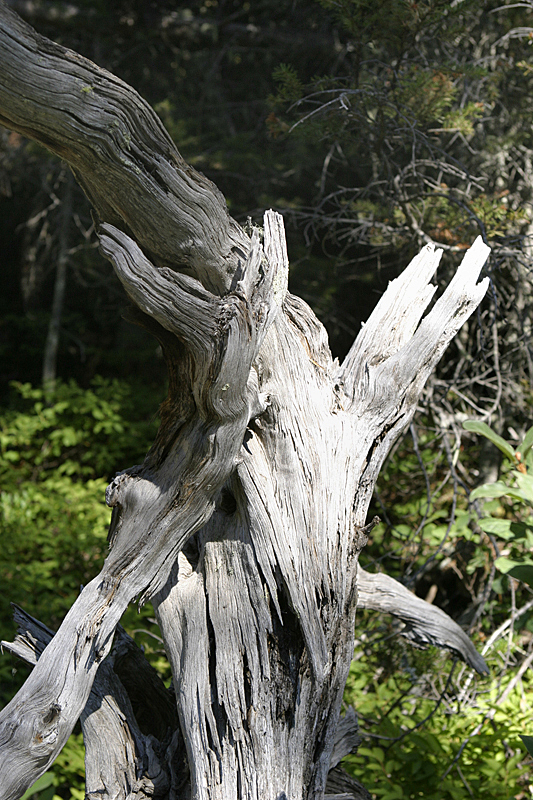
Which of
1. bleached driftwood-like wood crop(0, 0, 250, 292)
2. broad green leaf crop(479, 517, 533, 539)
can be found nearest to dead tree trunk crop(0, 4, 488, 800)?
bleached driftwood-like wood crop(0, 0, 250, 292)

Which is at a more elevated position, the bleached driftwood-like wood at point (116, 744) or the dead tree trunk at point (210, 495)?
the dead tree trunk at point (210, 495)

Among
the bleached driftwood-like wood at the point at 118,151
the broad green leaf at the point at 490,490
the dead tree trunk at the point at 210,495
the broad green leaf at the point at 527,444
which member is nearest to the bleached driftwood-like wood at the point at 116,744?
the dead tree trunk at the point at 210,495

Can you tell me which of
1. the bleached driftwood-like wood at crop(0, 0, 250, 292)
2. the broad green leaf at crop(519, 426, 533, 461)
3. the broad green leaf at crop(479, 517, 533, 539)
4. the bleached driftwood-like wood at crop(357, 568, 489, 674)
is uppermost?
the bleached driftwood-like wood at crop(0, 0, 250, 292)

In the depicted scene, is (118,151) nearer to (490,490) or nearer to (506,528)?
(490,490)

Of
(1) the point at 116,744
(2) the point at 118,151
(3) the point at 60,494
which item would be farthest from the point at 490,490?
(3) the point at 60,494

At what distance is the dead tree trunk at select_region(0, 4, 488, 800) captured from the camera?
162cm

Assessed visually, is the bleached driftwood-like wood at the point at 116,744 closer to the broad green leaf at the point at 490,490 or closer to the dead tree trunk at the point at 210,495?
the dead tree trunk at the point at 210,495

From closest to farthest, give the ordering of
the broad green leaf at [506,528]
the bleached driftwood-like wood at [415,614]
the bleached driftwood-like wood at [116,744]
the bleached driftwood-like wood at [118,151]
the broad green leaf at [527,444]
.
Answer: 1. the bleached driftwood-like wood at [118,151]
2. the bleached driftwood-like wood at [116,744]
3. the bleached driftwood-like wood at [415,614]
4. the broad green leaf at [527,444]
5. the broad green leaf at [506,528]

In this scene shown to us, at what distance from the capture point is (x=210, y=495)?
1827 millimetres

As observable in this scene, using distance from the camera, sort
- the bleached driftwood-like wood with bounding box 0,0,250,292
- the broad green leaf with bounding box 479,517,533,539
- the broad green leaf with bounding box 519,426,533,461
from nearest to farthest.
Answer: the bleached driftwood-like wood with bounding box 0,0,250,292 < the broad green leaf with bounding box 519,426,533,461 < the broad green leaf with bounding box 479,517,533,539

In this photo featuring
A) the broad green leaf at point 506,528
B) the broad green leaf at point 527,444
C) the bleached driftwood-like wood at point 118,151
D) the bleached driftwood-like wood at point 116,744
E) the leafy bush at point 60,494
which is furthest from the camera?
the leafy bush at point 60,494

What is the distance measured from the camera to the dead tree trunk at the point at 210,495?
5.30 ft

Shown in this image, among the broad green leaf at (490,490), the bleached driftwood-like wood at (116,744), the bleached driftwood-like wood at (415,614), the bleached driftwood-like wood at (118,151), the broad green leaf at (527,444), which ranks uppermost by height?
the bleached driftwood-like wood at (118,151)

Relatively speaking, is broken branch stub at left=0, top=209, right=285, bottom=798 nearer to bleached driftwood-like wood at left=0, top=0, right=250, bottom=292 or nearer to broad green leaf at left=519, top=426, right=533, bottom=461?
bleached driftwood-like wood at left=0, top=0, right=250, bottom=292
